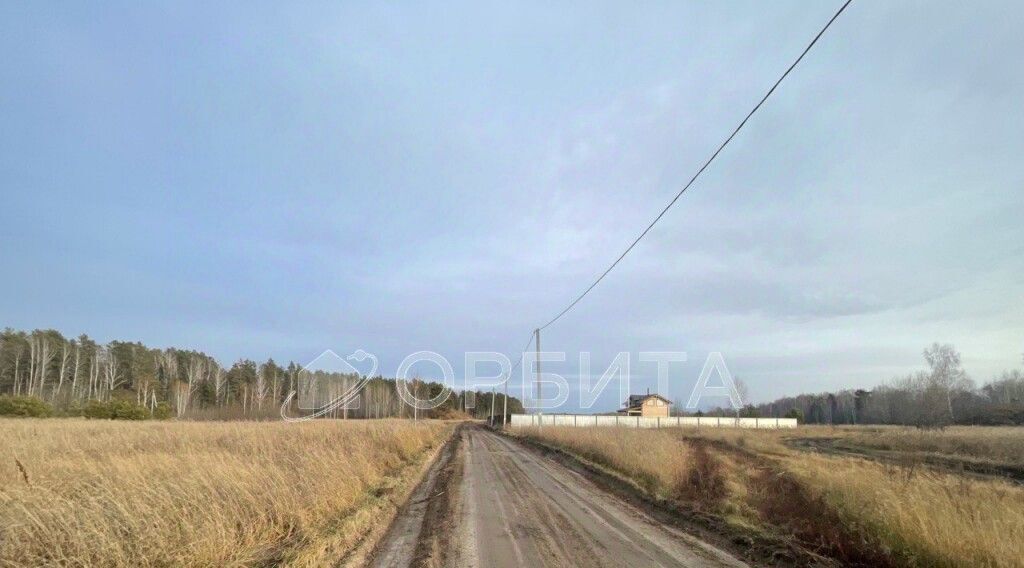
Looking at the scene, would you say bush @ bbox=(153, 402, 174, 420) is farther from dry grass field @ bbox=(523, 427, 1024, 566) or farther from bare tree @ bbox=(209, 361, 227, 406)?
dry grass field @ bbox=(523, 427, 1024, 566)

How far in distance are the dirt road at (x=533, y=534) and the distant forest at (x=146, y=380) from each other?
197 feet

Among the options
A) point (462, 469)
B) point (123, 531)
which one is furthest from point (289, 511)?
point (462, 469)

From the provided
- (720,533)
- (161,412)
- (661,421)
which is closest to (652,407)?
(661,421)

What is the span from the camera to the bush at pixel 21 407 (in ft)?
156

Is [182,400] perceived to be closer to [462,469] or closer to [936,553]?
[462,469]

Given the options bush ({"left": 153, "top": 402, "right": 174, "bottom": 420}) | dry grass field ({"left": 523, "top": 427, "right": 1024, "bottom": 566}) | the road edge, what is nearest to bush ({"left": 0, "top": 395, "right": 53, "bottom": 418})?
bush ({"left": 153, "top": 402, "right": 174, "bottom": 420})

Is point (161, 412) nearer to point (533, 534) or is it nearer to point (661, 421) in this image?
point (661, 421)

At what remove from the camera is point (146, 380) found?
A: 76.0 m

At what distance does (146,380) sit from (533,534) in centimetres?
8350

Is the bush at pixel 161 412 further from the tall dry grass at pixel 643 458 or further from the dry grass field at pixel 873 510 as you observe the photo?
the dry grass field at pixel 873 510

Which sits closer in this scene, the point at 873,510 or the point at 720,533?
the point at 873,510

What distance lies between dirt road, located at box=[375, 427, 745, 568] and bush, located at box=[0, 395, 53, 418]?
2027 inches

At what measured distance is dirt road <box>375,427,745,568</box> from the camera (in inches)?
287

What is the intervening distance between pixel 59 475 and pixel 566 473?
14.4 meters
